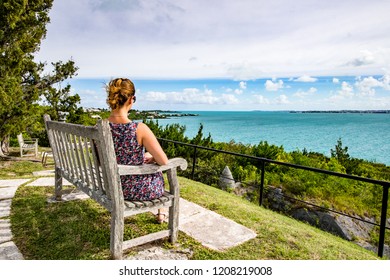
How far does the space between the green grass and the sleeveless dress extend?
24.6 inches

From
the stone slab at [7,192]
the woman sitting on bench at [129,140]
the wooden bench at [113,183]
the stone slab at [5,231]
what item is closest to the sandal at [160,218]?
the wooden bench at [113,183]

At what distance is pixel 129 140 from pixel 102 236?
1232 mm

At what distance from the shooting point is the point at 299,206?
9.82 metres

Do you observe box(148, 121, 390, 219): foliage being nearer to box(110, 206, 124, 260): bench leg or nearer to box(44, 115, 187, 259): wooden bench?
box(44, 115, 187, 259): wooden bench

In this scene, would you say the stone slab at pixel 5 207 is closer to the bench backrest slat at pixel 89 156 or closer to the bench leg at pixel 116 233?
the bench backrest slat at pixel 89 156

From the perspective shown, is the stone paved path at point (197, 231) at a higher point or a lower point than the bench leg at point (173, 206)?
lower

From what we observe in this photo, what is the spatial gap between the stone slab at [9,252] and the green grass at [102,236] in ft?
0.18

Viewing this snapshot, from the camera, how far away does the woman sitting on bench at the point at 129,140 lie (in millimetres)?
2945

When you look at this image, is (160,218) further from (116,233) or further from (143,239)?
(116,233)

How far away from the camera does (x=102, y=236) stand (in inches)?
133

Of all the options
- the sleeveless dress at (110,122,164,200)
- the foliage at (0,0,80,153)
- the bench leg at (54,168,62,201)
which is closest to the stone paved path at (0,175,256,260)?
the bench leg at (54,168,62,201)

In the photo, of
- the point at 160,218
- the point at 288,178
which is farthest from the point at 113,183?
the point at 288,178

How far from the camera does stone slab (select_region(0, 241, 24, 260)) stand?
3002 mm
